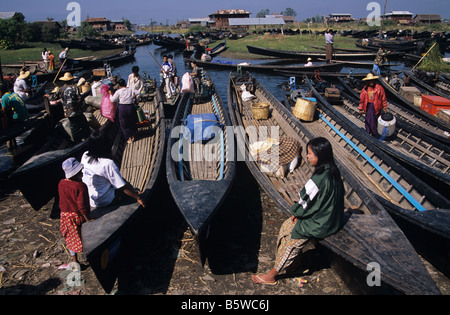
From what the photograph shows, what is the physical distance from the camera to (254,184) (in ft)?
24.0

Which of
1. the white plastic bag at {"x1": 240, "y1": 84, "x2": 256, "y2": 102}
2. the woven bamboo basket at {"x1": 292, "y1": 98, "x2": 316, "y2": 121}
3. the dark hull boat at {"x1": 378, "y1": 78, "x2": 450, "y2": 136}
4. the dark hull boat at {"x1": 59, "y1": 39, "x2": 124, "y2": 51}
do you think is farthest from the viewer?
the dark hull boat at {"x1": 59, "y1": 39, "x2": 124, "y2": 51}

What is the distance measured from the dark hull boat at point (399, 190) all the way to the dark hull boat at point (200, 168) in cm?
290

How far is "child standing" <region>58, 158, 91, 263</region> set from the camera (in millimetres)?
3719

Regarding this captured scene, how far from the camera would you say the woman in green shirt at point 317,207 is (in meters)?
3.22

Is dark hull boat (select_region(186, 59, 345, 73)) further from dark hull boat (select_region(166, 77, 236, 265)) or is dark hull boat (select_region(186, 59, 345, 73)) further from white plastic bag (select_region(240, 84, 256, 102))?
dark hull boat (select_region(166, 77, 236, 265))

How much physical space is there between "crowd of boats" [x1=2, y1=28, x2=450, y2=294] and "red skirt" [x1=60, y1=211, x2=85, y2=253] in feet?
0.94

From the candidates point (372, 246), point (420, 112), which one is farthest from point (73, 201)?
point (420, 112)

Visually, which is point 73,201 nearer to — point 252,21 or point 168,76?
point 168,76

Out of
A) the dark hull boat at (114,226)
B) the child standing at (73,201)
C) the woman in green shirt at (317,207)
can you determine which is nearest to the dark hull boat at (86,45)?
the dark hull boat at (114,226)

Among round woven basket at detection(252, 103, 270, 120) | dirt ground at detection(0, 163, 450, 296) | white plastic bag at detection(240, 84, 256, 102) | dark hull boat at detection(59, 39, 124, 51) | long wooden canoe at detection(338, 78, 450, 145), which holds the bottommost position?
dirt ground at detection(0, 163, 450, 296)

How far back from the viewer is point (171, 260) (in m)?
4.86

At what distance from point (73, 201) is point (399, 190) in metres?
5.86

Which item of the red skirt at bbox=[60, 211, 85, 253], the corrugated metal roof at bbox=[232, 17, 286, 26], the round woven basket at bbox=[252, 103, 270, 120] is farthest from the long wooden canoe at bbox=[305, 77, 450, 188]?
the corrugated metal roof at bbox=[232, 17, 286, 26]
